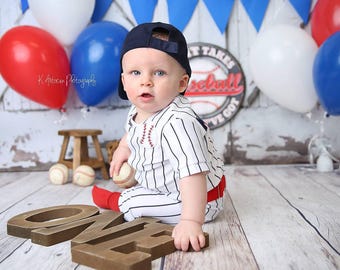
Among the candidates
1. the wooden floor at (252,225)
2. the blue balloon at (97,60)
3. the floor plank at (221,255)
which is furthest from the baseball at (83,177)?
the floor plank at (221,255)

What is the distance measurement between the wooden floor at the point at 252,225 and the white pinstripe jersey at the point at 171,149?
162mm

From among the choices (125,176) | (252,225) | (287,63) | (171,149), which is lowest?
(252,225)

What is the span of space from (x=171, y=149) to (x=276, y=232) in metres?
0.33

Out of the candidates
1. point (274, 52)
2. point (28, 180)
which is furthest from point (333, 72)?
point (28, 180)

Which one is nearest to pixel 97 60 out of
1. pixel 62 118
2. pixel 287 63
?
pixel 62 118

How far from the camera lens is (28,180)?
1.94m

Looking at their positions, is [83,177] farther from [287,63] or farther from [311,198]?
[287,63]

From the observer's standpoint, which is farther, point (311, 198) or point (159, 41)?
point (311, 198)

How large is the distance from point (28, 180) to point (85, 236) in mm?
1128

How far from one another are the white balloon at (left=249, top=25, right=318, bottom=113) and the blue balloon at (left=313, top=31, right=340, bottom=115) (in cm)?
9

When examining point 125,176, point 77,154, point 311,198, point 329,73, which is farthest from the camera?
point 77,154

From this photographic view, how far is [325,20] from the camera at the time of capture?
1.84m

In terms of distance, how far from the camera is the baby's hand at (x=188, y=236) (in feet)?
2.89

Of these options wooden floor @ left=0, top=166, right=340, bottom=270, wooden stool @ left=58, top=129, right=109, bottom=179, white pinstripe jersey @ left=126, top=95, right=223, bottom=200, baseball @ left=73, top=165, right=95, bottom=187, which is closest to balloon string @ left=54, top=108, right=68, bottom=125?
wooden stool @ left=58, top=129, right=109, bottom=179
